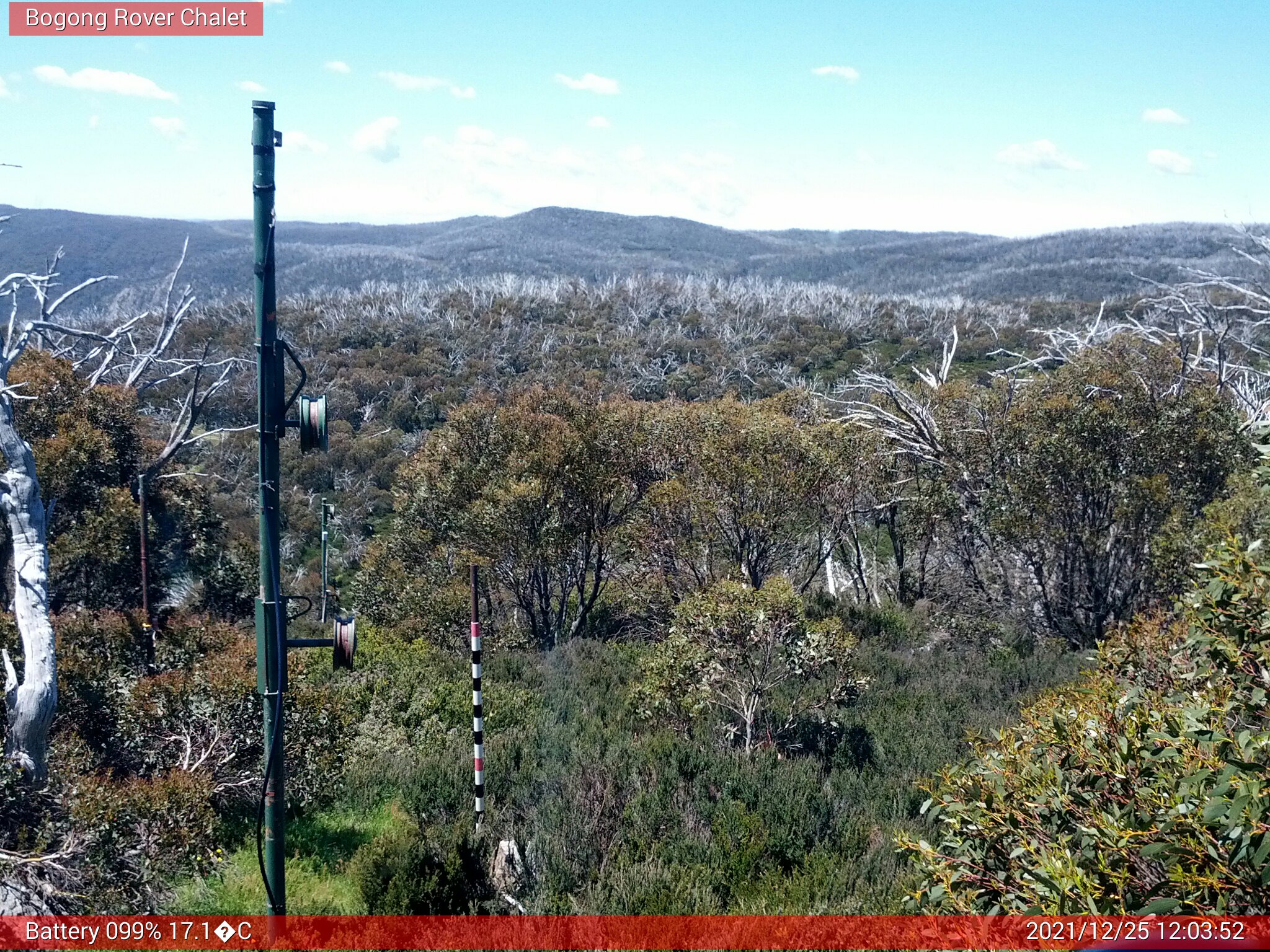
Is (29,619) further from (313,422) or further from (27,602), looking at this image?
(313,422)

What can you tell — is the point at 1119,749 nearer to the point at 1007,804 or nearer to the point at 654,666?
the point at 1007,804

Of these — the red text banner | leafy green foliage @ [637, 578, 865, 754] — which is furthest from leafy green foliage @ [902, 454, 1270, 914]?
leafy green foliage @ [637, 578, 865, 754]

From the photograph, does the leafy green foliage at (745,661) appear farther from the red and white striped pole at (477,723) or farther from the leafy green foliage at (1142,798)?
the leafy green foliage at (1142,798)

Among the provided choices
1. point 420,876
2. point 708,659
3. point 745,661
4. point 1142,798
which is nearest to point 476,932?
point 420,876

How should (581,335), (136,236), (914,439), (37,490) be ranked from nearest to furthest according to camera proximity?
(37,490), (914,439), (581,335), (136,236)

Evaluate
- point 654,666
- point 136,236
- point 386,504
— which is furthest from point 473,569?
point 136,236

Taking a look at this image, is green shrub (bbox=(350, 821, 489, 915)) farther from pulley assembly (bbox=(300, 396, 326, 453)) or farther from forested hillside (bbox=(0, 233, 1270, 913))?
pulley assembly (bbox=(300, 396, 326, 453))

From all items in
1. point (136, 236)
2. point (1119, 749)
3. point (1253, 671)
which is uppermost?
point (136, 236)
